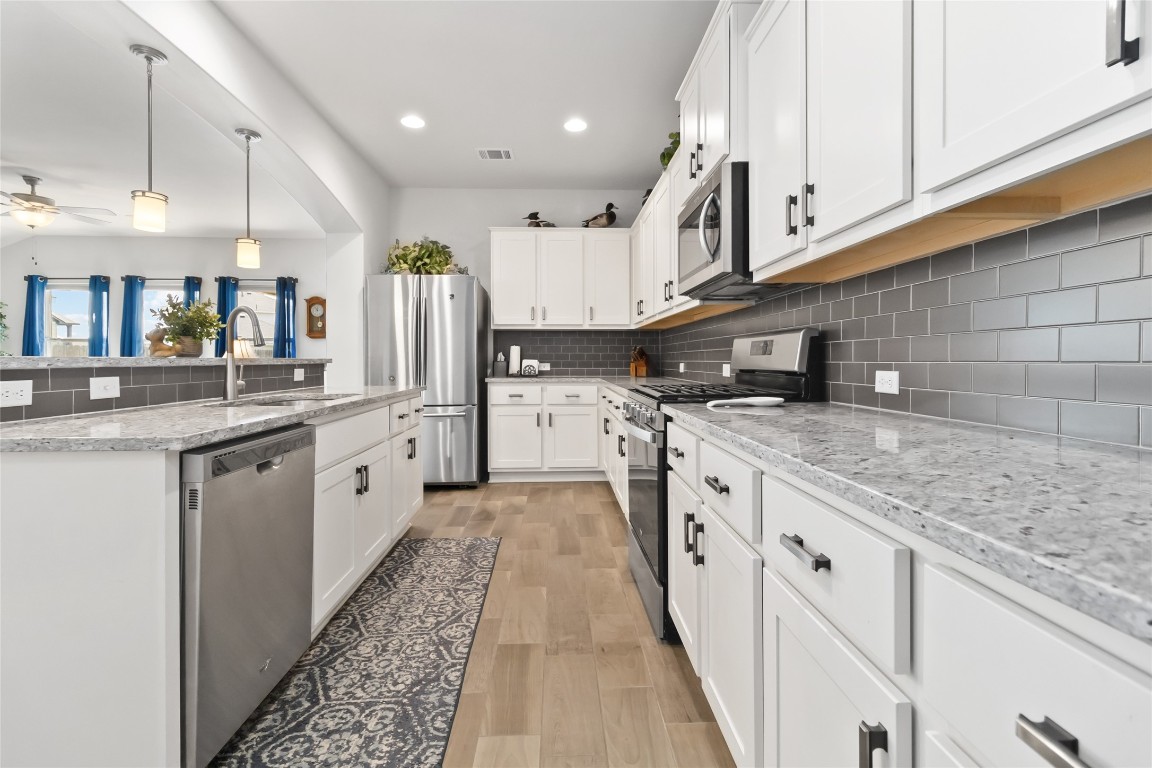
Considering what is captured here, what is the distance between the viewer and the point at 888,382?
155cm

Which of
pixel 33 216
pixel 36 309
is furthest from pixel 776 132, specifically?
pixel 36 309

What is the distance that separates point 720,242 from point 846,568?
153 centimetres

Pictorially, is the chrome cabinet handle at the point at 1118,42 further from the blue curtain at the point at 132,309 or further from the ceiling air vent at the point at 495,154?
the blue curtain at the point at 132,309

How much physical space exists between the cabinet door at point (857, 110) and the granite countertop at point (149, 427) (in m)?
1.70

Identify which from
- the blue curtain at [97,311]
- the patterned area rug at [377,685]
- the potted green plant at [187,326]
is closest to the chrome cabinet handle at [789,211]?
the patterned area rug at [377,685]

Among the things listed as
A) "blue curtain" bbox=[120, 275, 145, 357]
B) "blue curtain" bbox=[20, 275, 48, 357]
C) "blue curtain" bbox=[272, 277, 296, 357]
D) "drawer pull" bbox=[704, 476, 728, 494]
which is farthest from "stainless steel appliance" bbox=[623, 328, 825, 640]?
"blue curtain" bbox=[20, 275, 48, 357]

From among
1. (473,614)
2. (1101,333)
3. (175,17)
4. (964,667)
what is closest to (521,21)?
(175,17)

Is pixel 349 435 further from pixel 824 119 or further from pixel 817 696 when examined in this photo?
pixel 824 119

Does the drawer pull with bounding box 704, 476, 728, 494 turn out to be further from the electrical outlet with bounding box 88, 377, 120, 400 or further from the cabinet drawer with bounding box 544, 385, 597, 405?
the cabinet drawer with bounding box 544, 385, 597, 405

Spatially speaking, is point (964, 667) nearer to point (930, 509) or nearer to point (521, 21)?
point (930, 509)

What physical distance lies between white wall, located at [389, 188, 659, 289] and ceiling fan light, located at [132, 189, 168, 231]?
107 inches

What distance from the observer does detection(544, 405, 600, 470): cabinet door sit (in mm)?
4457

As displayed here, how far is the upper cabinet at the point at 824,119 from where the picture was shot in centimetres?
110

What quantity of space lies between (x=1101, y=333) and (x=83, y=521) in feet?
7.14
